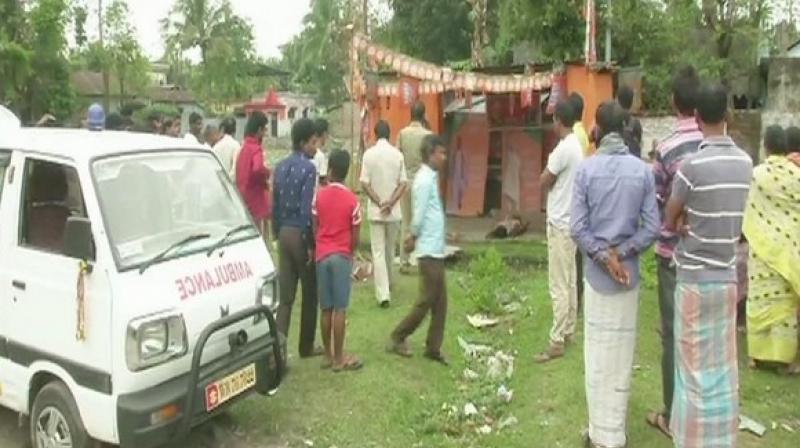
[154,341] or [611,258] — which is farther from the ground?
[611,258]

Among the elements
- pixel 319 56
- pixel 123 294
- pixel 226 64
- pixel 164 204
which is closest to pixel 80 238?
pixel 123 294

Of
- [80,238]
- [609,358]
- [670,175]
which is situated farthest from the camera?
[670,175]

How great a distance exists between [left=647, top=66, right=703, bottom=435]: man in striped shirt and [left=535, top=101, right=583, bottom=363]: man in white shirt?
4.05 feet

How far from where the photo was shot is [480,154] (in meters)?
13.5

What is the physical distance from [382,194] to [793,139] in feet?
12.9

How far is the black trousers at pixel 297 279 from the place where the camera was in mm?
6215

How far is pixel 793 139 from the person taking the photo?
5797 millimetres

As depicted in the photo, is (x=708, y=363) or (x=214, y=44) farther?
(x=214, y=44)

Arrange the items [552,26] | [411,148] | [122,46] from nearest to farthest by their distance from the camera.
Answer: [411,148]
[552,26]
[122,46]

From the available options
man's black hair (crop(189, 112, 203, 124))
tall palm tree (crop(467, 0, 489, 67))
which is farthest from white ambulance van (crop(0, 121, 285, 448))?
tall palm tree (crop(467, 0, 489, 67))

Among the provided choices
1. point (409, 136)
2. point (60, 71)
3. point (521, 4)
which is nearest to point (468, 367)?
point (409, 136)

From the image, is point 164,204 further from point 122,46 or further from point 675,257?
point 122,46

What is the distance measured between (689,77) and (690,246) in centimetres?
107

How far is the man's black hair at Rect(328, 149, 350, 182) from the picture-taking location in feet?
19.6
